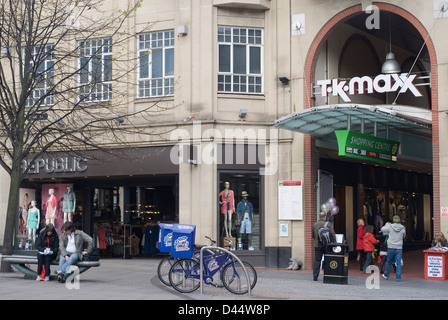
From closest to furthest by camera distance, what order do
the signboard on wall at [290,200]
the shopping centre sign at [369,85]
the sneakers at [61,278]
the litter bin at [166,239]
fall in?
1. the litter bin at [166,239]
2. the sneakers at [61,278]
3. the shopping centre sign at [369,85]
4. the signboard on wall at [290,200]

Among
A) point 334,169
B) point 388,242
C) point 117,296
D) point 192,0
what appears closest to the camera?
point 117,296

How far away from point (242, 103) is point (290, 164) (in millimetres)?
2378

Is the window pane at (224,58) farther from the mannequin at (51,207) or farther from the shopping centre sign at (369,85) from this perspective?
the mannequin at (51,207)

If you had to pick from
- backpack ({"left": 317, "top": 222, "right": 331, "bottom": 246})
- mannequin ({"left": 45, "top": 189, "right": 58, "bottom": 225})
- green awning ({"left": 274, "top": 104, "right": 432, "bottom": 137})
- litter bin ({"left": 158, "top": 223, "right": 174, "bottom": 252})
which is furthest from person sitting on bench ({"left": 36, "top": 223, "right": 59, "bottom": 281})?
mannequin ({"left": 45, "top": 189, "right": 58, "bottom": 225})

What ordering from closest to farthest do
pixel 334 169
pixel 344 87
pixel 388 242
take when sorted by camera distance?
pixel 388 242 < pixel 344 87 < pixel 334 169

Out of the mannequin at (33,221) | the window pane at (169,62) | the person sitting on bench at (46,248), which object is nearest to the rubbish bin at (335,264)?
the person sitting on bench at (46,248)

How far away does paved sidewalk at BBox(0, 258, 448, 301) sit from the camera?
45.8 ft

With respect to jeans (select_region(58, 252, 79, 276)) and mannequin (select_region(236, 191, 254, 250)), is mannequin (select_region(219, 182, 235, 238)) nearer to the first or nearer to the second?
mannequin (select_region(236, 191, 254, 250))

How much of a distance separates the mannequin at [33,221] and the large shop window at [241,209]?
742cm

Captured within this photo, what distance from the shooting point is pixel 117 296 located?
1380cm

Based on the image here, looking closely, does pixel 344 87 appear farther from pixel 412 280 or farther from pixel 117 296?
pixel 117 296

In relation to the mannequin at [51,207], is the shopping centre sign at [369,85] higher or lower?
higher

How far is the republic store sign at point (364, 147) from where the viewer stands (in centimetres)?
1867

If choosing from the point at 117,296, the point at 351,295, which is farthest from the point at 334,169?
the point at 117,296
